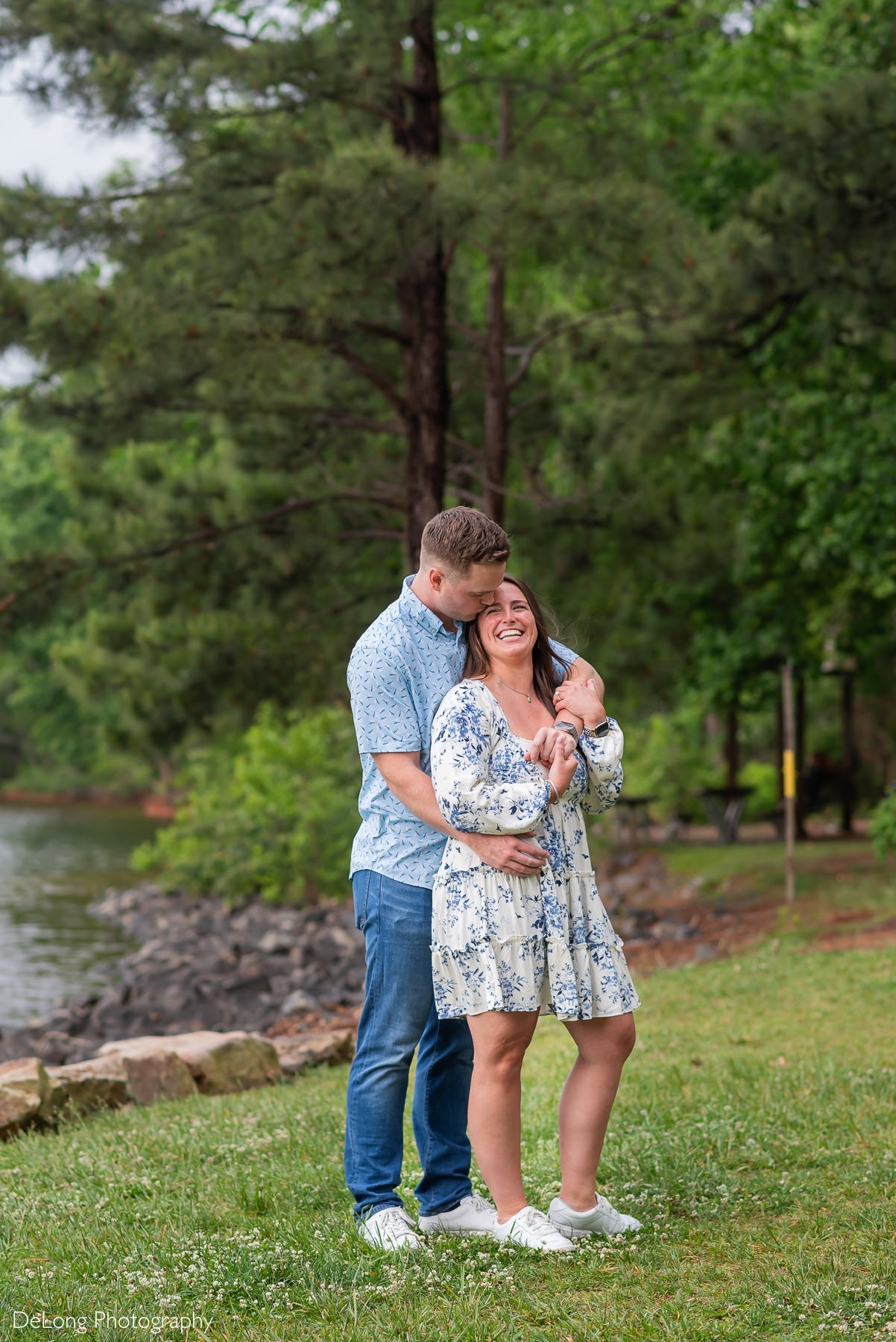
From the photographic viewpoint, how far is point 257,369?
1038 cm

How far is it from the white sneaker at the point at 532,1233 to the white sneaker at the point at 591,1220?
0.21ft

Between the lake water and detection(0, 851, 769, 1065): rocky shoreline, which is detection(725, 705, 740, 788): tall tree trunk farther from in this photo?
the lake water

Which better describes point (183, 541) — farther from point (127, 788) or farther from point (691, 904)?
point (127, 788)

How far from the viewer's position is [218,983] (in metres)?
11.5

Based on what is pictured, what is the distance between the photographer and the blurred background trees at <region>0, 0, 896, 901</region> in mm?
9398

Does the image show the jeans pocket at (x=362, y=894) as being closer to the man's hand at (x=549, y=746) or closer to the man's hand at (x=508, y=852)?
the man's hand at (x=508, y=852)

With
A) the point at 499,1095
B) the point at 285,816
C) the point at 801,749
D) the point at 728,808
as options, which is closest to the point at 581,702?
the point at 499,1095

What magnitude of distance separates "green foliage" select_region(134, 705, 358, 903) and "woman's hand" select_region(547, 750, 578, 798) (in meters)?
11.4

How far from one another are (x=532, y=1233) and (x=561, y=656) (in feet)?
5.23

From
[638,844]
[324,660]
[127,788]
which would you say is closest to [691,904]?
[324,660]

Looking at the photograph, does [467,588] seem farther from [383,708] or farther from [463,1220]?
[463,1220]

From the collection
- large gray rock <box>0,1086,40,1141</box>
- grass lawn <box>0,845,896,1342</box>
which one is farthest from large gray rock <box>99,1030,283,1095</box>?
large gray rock <box>0,1086,40,1141</box>

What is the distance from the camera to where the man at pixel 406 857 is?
3574mm

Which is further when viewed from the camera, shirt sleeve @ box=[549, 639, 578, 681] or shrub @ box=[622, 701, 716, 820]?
shrub @ box=[622, 701, 716, 820]
